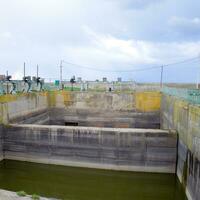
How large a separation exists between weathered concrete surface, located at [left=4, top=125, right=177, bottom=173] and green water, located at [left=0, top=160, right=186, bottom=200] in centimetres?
36

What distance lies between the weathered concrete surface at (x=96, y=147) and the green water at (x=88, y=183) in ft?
1.17

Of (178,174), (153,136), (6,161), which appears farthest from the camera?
(6,161)

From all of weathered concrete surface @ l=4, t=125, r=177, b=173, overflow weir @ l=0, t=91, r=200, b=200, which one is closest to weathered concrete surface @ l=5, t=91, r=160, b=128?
overflow weir @ l=0, t=91, r=200, b=200

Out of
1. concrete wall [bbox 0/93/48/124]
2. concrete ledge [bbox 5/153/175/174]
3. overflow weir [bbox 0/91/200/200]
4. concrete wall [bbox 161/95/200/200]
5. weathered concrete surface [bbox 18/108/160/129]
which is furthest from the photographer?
weathered concrete surface [bbox 18/108/160/129]

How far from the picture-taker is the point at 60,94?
60.7 feet

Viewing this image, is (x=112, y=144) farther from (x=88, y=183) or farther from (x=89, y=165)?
(x=88, y=183)

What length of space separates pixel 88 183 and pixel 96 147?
162 cm

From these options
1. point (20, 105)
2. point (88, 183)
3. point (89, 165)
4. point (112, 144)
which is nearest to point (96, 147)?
point (112, 144)

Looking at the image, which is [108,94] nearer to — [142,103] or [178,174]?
[142,103]

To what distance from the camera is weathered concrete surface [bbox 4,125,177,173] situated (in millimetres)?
9414

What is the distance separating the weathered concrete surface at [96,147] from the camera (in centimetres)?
941

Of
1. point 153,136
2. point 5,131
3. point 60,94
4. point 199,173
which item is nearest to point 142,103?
point 60,94

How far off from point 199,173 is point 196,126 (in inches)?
50.7

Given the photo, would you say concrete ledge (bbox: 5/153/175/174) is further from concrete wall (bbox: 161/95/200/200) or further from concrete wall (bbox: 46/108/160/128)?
concrete wall (bbox: 46/108/160/128)
